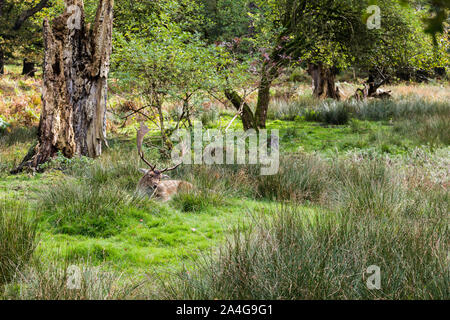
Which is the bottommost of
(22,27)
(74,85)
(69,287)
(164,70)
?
(69,287)

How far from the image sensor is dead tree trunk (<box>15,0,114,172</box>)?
24.1 ft

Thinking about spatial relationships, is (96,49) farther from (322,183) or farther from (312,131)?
(312,131)

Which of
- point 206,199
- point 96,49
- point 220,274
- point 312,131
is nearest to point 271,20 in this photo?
point 312,131

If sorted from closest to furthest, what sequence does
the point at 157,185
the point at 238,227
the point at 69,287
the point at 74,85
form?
the point at 69,287, the point at 238,227, the point at 157,185, the point at 74,85

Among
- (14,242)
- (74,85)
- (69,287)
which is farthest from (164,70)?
(69,287)

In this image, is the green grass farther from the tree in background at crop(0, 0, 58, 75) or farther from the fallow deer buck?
the tree in background at crop(0, 0, 58, 75)

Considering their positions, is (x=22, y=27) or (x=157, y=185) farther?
(x=22, y=27)

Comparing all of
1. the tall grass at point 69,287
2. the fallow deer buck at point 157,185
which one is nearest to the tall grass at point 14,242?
the tall grass at point 69,287

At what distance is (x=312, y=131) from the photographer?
12.4 meters

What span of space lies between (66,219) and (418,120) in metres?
11.8

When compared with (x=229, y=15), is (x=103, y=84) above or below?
below

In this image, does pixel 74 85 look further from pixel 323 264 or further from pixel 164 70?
pixel 323 264

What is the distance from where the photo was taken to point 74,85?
7.73 meters
